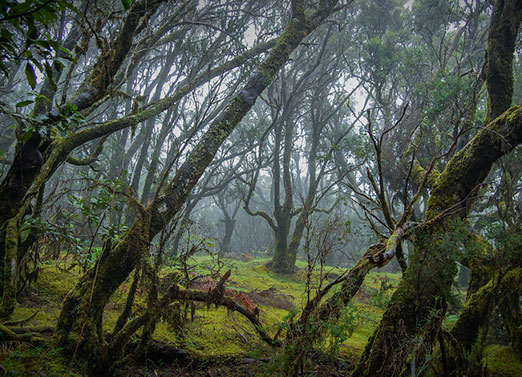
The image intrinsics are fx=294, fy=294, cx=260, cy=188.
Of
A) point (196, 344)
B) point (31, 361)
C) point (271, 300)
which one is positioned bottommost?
point (271, 300)

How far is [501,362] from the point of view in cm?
318

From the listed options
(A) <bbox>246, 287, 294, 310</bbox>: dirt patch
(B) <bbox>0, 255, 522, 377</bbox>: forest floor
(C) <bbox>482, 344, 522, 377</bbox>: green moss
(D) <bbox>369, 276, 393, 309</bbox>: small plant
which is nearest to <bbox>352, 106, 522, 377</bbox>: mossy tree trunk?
(B) <bbox>0, 255, 522, 377</bbox>: forest floor

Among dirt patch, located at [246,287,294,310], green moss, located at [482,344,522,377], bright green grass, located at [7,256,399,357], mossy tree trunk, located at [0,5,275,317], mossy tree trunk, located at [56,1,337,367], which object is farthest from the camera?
dirt patch, located at [246,287,294,310]

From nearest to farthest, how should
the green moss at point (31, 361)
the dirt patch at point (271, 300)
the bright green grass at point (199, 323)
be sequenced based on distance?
the green moss at point (31, 361) → the bright green grass at point (199, 323) → the dirt patch at point (271, 300)

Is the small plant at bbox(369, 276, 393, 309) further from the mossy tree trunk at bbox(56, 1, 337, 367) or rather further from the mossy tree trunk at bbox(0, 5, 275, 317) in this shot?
the mossy tree trunk at bbox(0, 5, 275, 317)

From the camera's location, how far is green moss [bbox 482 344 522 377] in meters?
2.97

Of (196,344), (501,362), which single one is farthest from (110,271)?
(501,362)

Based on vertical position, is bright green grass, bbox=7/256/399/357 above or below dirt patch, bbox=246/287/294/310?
above

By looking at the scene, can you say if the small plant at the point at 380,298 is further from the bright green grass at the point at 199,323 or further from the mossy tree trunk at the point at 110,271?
the mossy tree trunk at the point at 110,271

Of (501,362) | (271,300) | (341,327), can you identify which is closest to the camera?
(341,327)

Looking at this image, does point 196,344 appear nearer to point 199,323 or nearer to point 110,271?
point 199,323

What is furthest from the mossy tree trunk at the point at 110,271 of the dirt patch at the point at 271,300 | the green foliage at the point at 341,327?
the dirt patch at the point at 271,300

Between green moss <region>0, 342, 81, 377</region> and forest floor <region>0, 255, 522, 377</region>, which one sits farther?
forest floor <region>0, 255, 522, 377</region>

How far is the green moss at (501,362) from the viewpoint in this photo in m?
2.97
